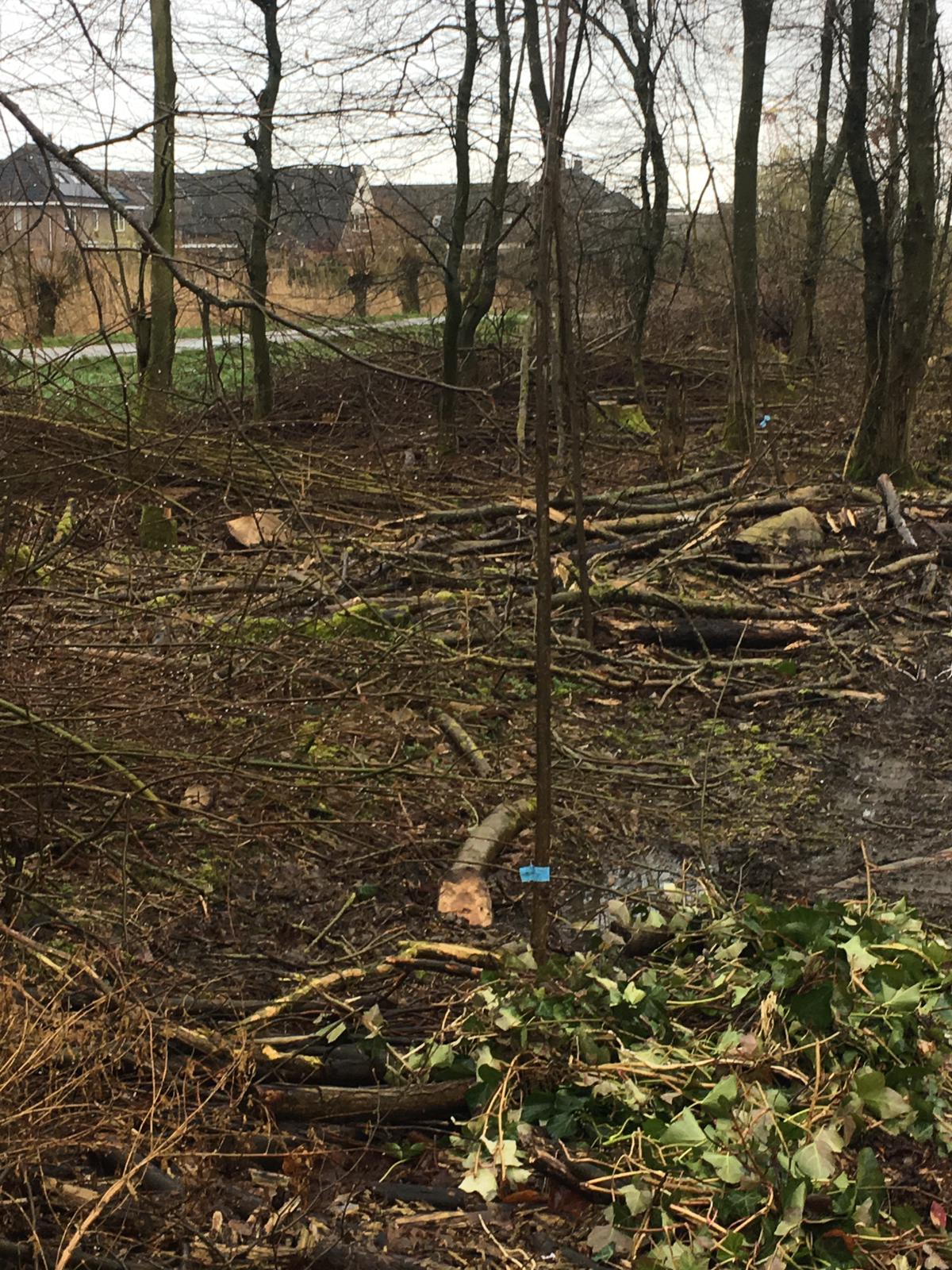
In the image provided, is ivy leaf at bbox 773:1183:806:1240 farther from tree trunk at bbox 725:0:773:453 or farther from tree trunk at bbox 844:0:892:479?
tree trunk at bbox 725:0:773:453

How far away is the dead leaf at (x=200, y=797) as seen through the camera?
14.9 ft

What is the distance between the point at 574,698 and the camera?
243 inches

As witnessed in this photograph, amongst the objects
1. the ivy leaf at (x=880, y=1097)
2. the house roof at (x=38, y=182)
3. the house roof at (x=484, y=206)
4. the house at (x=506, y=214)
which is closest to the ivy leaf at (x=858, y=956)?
the ivy leaf at (x=880, y=1097)

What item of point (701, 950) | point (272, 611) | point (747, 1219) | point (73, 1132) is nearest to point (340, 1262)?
point (73, 1132)

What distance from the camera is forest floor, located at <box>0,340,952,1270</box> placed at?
253 centimetres

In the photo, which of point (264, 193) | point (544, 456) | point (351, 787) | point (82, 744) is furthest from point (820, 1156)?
point (264, 193)

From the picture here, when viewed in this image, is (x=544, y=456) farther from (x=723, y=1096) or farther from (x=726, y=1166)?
(x=726, y=1166)

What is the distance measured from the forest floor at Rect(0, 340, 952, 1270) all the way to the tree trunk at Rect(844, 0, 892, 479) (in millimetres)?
814

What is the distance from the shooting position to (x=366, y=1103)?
2855 millimetres

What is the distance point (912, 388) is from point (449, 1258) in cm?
886

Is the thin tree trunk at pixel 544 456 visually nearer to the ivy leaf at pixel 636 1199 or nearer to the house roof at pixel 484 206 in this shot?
the ivy leaf at pixel 636 1199

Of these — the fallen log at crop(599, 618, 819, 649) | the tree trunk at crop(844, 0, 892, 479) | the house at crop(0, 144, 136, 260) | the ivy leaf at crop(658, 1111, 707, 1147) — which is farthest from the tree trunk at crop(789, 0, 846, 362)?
the ivy leaf at crop(658, 1111, 707, 1147)

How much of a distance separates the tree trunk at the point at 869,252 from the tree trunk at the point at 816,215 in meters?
6.61

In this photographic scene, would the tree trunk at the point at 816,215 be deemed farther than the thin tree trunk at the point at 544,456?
Yes
